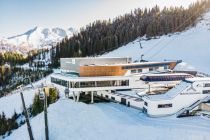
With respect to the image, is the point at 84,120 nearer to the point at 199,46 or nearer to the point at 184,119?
the point at 184,119

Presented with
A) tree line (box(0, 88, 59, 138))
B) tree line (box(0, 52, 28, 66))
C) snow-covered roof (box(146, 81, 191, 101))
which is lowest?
tree line (box(0, 88, 59, 138))

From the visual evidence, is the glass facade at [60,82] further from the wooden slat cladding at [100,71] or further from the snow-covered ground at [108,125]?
the wooden slat cladding at [100,71]

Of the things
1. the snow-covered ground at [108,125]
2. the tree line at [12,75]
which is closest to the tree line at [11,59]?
the tree line at [12,75]

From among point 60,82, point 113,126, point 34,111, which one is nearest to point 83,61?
point 60,82

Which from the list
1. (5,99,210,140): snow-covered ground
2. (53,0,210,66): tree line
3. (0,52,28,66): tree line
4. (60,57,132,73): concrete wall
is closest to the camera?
(5,99,210,140): snow-covered ground

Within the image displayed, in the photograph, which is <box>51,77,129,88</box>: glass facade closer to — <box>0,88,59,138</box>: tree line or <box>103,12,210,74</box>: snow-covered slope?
<box>0,88,59,138</box>: tree line

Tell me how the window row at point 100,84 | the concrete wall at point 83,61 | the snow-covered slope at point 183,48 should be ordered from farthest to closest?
the snow-covered slope at point 183,48, the concrete wall at point 83,61, the window row at point 100,84

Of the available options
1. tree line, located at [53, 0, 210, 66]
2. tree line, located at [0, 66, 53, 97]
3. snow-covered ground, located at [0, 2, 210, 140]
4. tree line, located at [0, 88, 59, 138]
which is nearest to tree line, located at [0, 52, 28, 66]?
tree line, located at [0, 66, 53, 97]
